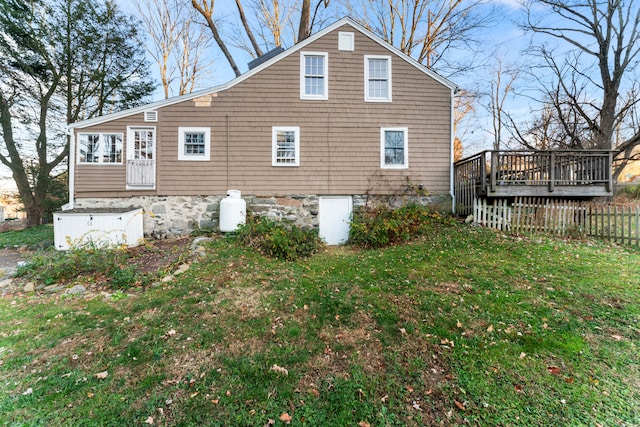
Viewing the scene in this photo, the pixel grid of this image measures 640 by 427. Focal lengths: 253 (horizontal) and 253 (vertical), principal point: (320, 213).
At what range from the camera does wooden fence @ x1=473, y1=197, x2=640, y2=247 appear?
24.0 feet

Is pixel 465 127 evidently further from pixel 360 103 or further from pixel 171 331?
pixel 171 331

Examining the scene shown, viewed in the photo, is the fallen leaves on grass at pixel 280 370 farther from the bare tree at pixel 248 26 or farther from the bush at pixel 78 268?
the bare tree at pixel 248 26

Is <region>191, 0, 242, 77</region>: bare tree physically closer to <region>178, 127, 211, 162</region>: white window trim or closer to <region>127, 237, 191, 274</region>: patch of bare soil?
<region>178, 127, 211, 162</region>: white window trim

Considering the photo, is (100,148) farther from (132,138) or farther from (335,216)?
(335,216)

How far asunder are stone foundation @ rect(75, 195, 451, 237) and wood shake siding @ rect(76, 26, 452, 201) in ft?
0.86

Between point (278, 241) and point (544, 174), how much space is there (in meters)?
9.35

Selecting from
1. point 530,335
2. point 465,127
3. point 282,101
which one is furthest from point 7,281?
point 465,127

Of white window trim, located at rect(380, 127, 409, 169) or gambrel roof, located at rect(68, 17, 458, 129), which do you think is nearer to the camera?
gambrel roof, located at rect(68, 17, 458, 129)

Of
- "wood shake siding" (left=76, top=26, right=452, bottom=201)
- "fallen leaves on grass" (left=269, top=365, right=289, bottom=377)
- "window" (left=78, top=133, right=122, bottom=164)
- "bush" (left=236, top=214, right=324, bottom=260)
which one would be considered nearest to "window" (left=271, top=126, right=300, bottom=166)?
"wood shake siding" (left=76, top=26, right=452, bottom=201)

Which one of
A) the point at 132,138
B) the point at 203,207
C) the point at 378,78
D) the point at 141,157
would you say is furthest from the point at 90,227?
the point at 378,78

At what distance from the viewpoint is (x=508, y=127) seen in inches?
725

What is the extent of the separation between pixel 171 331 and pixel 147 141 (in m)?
8.14

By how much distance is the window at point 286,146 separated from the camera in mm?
9188

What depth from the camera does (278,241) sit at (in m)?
6.66
